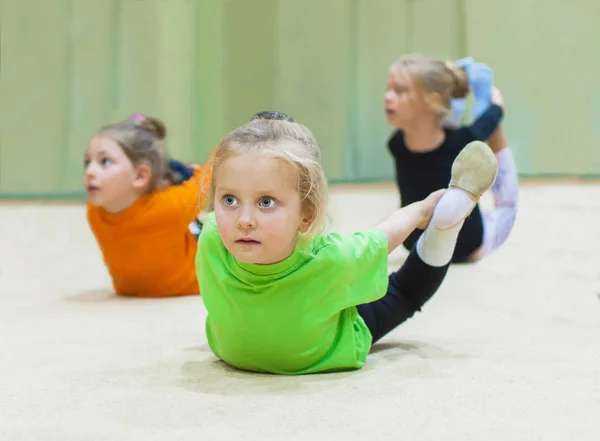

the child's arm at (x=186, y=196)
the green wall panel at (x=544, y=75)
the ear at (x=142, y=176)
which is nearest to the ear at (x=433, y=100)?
the child's arm at (x=186, y=196)

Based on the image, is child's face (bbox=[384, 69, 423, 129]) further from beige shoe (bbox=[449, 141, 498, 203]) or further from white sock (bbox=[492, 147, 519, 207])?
beige shoe (bbox=[449, 141, 498, 203])

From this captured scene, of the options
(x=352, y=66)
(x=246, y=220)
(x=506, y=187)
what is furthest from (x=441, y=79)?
(x=352, y=66)

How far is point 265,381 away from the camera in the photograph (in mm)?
1283

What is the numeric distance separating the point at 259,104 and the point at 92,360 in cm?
338

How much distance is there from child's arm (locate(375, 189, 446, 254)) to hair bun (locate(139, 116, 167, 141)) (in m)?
0.91

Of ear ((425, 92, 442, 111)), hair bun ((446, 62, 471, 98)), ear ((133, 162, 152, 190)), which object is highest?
hair bun ((446, 62, 471, 98))

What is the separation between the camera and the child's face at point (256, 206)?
1.21 m

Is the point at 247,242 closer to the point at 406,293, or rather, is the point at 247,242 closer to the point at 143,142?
the point at 406,293

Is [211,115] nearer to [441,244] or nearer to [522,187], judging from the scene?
[522,187]

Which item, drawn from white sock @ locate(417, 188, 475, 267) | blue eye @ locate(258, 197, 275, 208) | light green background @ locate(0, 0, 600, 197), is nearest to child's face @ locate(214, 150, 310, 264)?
blue eye @ locate(258, 197, 275, 208)

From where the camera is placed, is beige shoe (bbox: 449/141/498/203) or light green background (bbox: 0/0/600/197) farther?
light green background (bbox: 0/0/600/197)

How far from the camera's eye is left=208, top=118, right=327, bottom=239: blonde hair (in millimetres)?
1225

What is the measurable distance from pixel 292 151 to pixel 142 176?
0.94 metres

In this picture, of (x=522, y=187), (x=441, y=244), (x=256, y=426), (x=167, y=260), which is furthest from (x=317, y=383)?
(x=522, y=187)
